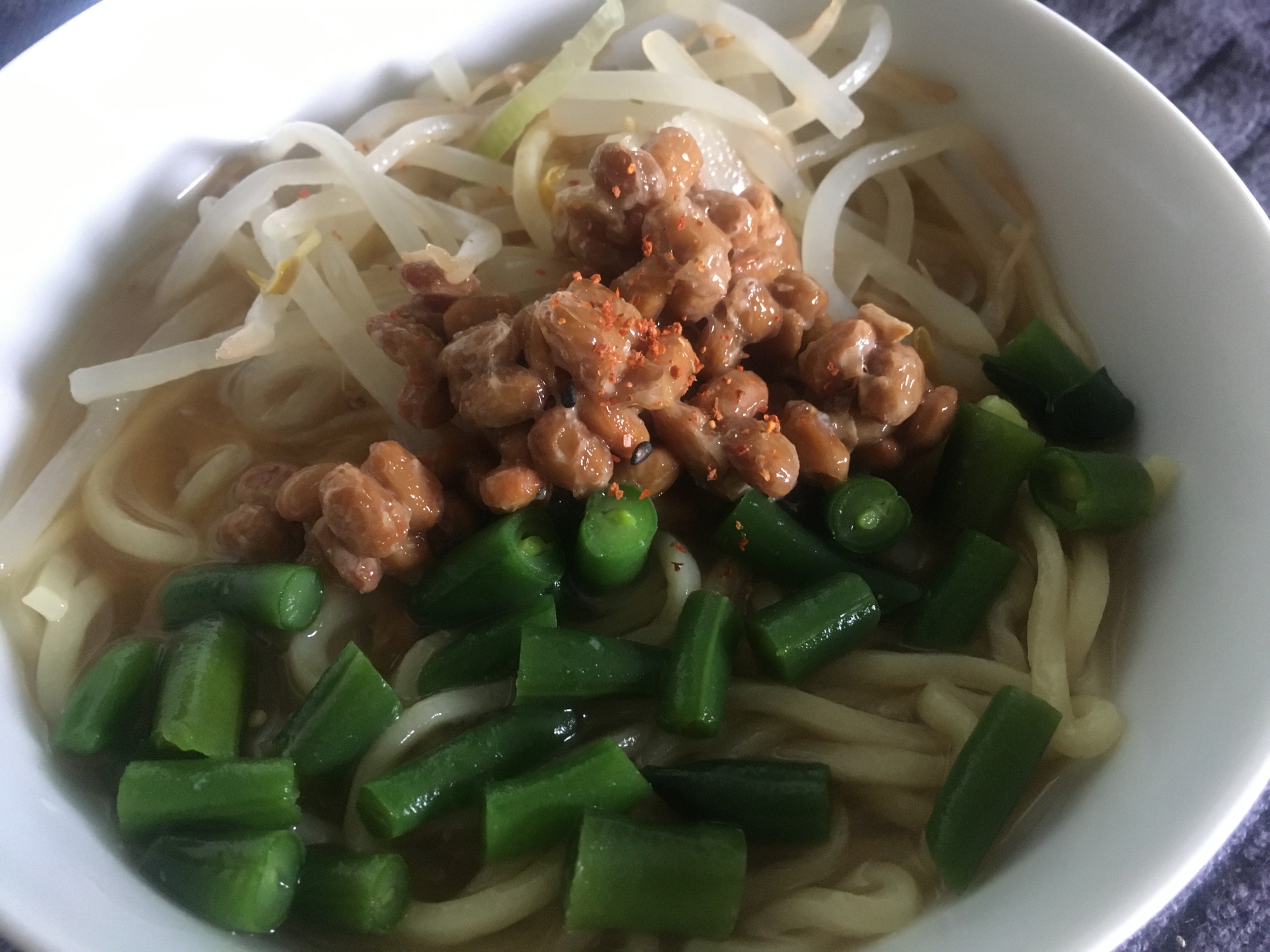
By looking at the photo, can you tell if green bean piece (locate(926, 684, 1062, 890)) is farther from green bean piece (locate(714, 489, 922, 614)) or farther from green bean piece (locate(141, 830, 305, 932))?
green bean piece (locate(141, 830, 305, 932))

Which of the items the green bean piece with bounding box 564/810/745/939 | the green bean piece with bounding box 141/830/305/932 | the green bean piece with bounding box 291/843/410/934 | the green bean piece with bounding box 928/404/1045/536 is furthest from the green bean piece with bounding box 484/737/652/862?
the green bean piece with bounding box 928/404/1045/536

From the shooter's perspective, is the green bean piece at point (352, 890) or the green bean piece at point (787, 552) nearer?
the green bean piece at point (352, 890)

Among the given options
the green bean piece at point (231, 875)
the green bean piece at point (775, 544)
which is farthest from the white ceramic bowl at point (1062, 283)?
the green bean piece at point (775, 544)

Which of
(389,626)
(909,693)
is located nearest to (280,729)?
(389,626)

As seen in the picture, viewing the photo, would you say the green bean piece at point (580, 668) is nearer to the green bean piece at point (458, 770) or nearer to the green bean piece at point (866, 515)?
the green bean piece at point (458, 770)

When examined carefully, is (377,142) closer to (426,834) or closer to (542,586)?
(542,586)
